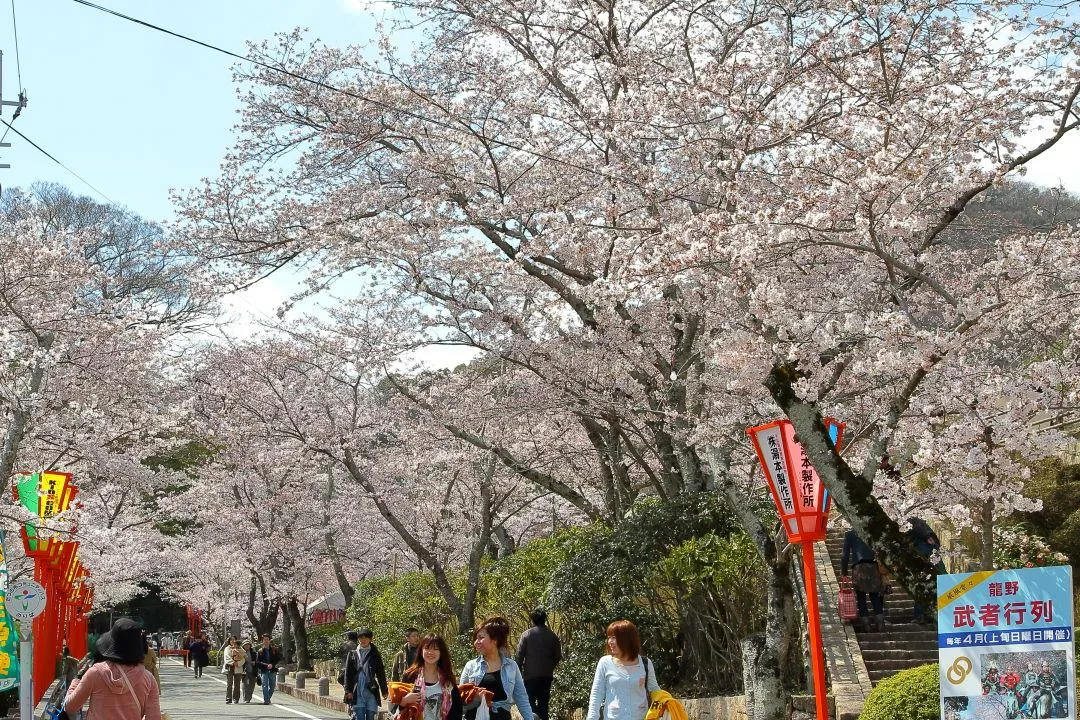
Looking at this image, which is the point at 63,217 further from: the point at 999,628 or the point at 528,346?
the point at 999,628

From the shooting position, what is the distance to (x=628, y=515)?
48.8ft

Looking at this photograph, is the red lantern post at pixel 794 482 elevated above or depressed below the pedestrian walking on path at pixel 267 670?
above

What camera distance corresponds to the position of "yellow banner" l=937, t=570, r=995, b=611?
6352 mm

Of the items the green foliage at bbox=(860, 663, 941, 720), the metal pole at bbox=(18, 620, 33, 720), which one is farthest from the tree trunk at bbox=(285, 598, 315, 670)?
the green foliage at bbox=(860, 663, 941, 720)

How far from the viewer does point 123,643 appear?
Answer: 20.8 feet

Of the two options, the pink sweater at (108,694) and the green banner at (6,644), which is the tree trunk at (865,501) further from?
the green banner at (6,644)

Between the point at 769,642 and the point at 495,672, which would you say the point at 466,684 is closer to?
the point at 495,672

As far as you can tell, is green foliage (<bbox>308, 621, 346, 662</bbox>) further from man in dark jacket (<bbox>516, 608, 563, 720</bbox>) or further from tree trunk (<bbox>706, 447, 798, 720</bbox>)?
tree trunk (<bbox>706, 447, 798, 720</bbox>)

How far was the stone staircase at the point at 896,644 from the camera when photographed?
13.1 meters

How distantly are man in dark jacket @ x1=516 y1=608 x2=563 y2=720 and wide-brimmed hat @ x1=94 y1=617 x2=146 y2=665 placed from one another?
4.56 meters

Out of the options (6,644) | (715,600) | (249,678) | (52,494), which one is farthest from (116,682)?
(249,678)

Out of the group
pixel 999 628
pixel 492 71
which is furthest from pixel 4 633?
pixel 999 628

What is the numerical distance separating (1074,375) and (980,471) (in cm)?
120

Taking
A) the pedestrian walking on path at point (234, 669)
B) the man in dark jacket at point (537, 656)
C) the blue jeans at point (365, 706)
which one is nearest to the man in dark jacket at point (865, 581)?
the man in dark jacket at point (537, 656)
